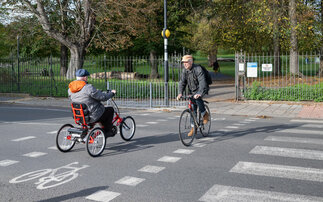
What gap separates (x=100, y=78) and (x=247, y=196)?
47.8 ft

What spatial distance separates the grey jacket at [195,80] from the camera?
7.79m

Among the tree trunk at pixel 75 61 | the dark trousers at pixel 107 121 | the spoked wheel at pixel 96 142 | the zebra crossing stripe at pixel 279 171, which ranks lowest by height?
the zebra crossing stripe at pixel 279 171

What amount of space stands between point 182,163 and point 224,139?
2.36 meters

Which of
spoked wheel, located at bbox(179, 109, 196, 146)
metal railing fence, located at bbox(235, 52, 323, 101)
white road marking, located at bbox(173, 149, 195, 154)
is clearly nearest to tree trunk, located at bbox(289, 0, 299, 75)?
metal railing fence, located at bbox(235, 52, 323, 101)

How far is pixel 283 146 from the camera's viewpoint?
7406mm

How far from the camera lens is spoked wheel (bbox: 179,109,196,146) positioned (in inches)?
299

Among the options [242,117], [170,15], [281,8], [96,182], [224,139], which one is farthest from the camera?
[170,15]

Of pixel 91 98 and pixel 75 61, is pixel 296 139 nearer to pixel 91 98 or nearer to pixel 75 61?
pixel 91 98

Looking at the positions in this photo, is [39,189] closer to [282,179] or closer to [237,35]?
[282,179]

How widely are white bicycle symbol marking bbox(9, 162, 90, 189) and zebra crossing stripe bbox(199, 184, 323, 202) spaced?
209cm

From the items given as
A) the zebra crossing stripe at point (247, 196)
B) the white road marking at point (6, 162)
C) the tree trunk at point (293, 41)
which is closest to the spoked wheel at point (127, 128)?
the white road marking at point (6, 162)

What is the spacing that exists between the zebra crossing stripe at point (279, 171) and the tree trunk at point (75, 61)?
1604 centimetres

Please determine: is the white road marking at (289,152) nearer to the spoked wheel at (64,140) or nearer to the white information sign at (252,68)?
the spoked wheel at (64,140)

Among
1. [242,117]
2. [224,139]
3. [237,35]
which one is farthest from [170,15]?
[224,139]
